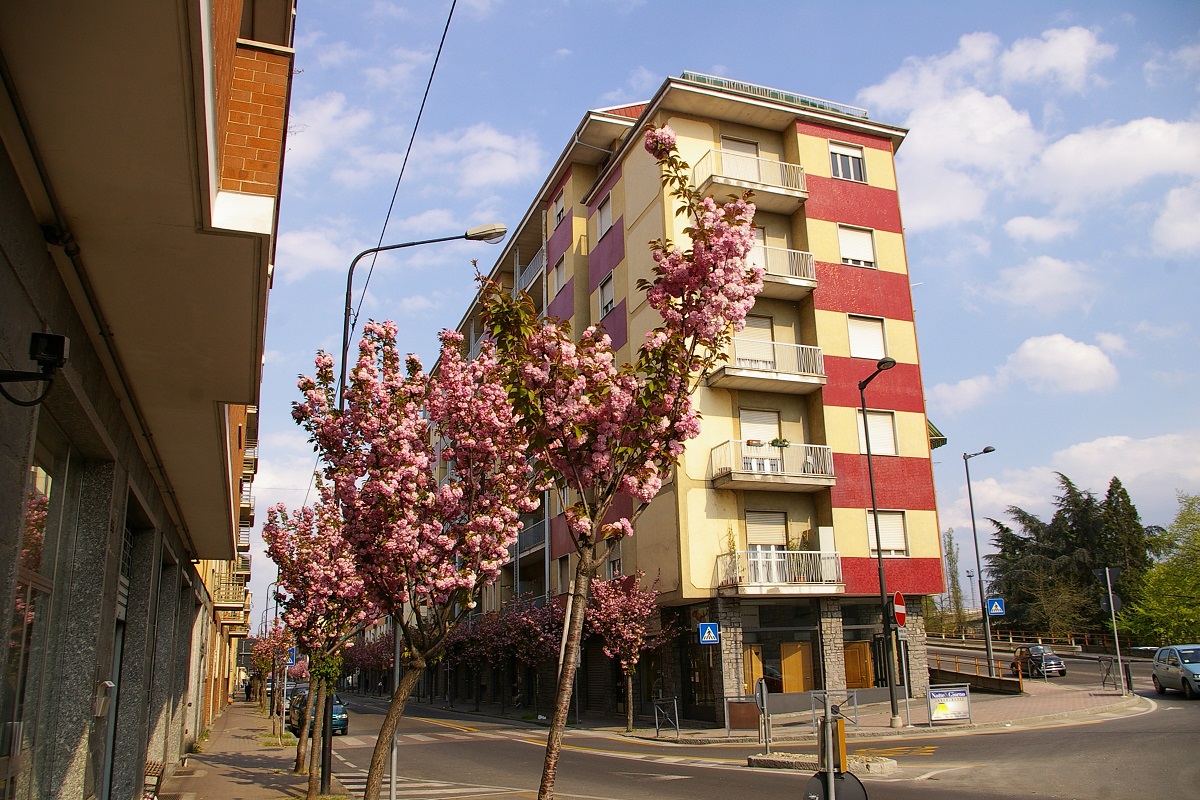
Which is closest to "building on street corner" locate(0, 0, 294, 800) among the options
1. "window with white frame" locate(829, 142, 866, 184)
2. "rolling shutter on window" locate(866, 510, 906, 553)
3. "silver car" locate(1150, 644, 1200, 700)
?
"rolling shutter on window" locate(866, 510, 906, 553)

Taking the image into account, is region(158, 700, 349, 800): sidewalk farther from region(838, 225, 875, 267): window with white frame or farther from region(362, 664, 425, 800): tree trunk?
region(838, 225, 875, 267): window with white frame

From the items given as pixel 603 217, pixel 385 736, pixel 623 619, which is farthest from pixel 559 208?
pixel 385 736

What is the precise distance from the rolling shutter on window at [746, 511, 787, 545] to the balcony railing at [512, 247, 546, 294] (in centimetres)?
1754

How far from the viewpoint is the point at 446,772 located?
1806cm

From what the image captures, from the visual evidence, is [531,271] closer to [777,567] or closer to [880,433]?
[880,433]

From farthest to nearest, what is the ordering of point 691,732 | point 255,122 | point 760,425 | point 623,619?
1. point 760,425
2. point 623,619
3. point 691,732
4. point 255,122

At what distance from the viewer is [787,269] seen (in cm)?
3042

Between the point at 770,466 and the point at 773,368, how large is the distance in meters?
3.42

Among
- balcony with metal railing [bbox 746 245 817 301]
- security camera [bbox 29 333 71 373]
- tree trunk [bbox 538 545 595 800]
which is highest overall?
balcony with metal railing [bbox 746 245 817 301]

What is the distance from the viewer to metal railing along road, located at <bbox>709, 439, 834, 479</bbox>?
2856 cm

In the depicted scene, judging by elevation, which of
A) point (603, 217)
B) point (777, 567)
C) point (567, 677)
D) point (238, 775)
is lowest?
point (238, 775)

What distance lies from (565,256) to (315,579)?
2468cm

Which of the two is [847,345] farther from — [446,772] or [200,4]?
[200,4]

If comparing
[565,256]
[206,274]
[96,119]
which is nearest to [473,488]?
[206,274]
